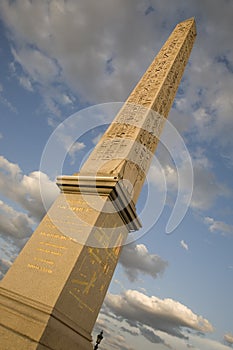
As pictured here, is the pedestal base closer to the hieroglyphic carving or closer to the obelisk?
the obelisk

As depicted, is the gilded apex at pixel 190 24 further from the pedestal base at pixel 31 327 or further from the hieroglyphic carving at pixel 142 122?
the pedestal base at pixel 31 327

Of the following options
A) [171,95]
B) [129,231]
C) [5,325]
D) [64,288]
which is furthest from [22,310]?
[171,95]

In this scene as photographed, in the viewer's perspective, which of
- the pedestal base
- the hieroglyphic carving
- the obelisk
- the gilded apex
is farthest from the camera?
the gilded apex

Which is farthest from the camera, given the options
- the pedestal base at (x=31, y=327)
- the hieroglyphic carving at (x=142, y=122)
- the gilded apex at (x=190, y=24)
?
the gilded apex at (x=190, y=24)

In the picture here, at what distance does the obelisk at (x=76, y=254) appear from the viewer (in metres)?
4.71

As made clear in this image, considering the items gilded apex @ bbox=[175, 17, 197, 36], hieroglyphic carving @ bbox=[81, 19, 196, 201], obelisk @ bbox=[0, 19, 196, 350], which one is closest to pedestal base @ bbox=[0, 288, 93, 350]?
obelisk @ bbox=[0, 19, 196, 350]

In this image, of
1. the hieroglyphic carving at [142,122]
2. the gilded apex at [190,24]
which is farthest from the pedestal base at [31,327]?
A: the gilded apex at [190,24]

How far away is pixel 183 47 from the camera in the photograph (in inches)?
478

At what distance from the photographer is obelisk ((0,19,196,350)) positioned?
4.71 metres

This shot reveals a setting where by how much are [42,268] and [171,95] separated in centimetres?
747

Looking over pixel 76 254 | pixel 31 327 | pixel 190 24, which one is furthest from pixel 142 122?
pixel 190 24

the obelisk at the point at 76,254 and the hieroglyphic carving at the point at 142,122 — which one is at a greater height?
the hieroglyphic carving at the point at 142,122

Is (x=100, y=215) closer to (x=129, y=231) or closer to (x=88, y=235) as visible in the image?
(x=88, y=235)

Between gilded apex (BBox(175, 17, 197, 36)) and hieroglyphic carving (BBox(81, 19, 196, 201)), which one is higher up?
gilded apex (BBox(175, 17, 197, 36))
